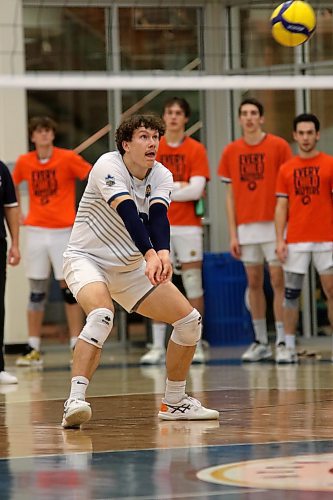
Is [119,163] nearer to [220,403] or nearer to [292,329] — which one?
[220,403]

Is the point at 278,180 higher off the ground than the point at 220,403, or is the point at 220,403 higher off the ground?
the point at 278,180

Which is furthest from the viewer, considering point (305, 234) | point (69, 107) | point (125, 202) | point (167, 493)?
point (69, 107)

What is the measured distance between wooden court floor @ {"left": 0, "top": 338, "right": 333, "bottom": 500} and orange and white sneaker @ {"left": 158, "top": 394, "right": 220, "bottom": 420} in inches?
3.9

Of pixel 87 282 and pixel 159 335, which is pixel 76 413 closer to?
pixel 87 282

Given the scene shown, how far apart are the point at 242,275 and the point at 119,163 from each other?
6989mm

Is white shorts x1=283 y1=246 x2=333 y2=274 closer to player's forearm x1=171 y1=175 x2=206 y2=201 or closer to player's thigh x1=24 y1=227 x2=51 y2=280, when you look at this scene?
player's forearm x1=171 y1=175 x2=206 y2=201

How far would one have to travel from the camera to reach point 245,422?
7277mm

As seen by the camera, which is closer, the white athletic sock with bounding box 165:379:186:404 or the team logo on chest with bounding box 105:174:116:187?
the team logo on chest with bounding box 105:174:116:187

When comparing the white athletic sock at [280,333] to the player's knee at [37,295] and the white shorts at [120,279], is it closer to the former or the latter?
the player's knee at [37,295]

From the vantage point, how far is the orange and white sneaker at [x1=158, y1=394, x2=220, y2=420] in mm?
7535

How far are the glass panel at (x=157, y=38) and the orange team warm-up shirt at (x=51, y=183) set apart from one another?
264 cm

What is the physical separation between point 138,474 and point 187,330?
2165 mm

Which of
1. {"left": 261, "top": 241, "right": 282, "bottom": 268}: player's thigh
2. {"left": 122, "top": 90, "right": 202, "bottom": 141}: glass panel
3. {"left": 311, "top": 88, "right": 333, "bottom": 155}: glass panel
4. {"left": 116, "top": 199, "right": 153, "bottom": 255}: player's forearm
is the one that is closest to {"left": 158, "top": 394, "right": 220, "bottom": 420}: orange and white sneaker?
{"left": 116, "top": 199, "right": 153, "bottom": 255}: player's forearm

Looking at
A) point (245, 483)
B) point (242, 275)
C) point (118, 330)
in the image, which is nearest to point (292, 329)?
point (242, 275)
